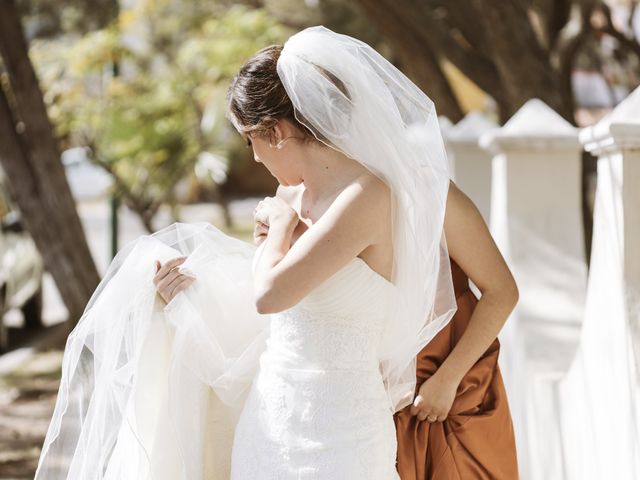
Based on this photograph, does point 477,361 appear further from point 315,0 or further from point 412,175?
point 315,0

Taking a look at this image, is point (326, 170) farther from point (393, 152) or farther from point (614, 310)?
point (614, 310)

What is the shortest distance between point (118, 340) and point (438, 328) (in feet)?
3.03

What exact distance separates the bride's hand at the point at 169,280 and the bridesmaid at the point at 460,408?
28.4 inches

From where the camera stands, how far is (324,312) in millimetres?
2518

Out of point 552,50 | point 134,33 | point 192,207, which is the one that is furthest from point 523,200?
point 192,207

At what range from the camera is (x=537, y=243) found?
4.74 meters

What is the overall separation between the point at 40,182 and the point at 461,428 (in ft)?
20.0

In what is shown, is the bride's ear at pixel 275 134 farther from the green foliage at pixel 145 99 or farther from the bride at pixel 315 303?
the green foliage at pixel 145 99

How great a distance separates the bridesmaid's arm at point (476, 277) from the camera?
2.64 metres

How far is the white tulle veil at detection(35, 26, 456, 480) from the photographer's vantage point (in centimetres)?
252

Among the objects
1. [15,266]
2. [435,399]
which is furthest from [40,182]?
[435,399]

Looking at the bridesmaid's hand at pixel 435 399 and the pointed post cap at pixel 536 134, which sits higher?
the pointed post cap at pixel 536 134

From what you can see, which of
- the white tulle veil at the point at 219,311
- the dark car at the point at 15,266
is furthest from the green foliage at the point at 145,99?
the white tulle veil at the point at 219,311

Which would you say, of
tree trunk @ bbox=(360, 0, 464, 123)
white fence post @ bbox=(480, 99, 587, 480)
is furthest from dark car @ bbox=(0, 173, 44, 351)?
white fence post @ bbox=(480, 99, 587, 480)
